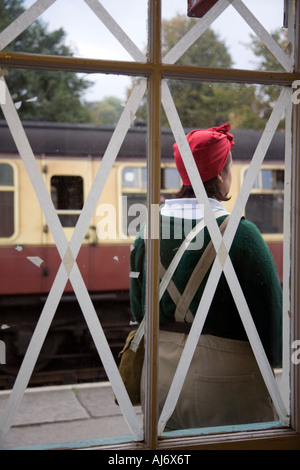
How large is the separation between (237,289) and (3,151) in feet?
15.5

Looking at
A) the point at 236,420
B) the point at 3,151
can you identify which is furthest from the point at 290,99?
the point at 3,151

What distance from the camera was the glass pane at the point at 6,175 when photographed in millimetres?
6148

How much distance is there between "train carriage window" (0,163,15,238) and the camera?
6.16 metres

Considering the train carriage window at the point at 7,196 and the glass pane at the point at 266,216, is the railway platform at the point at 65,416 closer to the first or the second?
the train carriage window at the point at 7,196

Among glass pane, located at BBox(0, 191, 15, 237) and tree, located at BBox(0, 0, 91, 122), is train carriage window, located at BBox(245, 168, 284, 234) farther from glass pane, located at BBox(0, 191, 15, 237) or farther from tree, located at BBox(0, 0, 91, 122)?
tree, located at BBox(0, 0, 91, 122)

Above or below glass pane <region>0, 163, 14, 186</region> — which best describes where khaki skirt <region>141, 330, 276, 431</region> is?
below

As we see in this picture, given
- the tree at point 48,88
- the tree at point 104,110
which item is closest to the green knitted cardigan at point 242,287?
the tree at point 48,88

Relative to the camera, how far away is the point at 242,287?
81.7 inches

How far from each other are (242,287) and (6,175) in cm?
474

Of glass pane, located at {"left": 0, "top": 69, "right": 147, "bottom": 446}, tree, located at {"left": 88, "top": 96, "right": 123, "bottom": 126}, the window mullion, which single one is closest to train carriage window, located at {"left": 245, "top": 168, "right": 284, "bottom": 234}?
glass pane, located at {"left": 0, "top": 69, "right": 147, "bottom": 446}

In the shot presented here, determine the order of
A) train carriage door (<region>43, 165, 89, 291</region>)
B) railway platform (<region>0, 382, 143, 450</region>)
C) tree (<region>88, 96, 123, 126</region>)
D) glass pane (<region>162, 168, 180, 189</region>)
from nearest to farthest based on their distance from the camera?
glass pane (<region>162, 168, 180, 189</region>), railway platform (<region>0, 382, 143, 450</region>), train carriage door (<region>43, 165, 89, 291</region>), tree (<region>88, 96, 123, 126</region>)

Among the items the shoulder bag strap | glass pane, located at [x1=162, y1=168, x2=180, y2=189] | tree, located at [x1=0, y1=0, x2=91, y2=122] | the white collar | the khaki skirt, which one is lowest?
the khaki skirt

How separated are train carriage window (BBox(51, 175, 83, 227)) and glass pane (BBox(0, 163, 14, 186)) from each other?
0.79 metres

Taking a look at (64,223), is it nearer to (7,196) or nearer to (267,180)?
(7,196)
